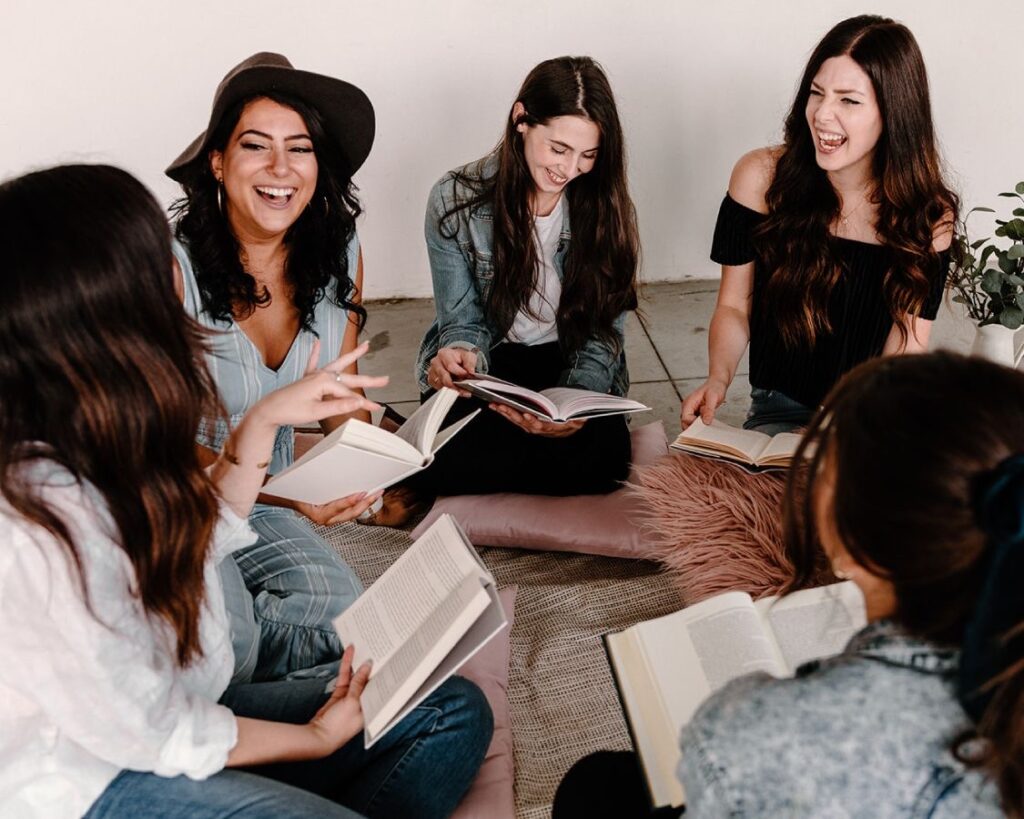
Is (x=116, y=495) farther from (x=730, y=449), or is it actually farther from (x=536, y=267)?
(x=536, y=267)

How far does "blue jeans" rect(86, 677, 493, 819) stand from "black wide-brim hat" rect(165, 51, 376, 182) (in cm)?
89

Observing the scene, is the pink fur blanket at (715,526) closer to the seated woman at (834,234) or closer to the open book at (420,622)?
the seated woman at (834,234)

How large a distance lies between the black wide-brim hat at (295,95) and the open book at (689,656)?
1013 millimetres

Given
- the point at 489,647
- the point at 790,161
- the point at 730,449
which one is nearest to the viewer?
the point at 489,647

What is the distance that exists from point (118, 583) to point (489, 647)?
2.80 feet

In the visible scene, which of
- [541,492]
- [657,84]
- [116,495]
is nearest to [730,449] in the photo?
[541,492]

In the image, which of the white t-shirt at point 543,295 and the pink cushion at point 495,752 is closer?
the pink cushion at point 495,752

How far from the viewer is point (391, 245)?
124 inches

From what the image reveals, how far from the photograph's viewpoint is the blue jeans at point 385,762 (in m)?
1.18

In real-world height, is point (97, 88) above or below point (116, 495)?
above

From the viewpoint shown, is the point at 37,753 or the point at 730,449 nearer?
the point at 37,753

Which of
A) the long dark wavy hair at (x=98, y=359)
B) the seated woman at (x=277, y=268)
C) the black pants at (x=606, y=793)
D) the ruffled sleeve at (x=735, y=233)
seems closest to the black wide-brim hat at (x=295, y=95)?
the seated woman at (x=277, y=268)

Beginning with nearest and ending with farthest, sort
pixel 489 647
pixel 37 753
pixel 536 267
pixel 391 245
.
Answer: pixel 37 753
pixel 489 647
pixel 536 267
pixel 391 245

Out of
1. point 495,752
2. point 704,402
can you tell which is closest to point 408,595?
point 495,752
